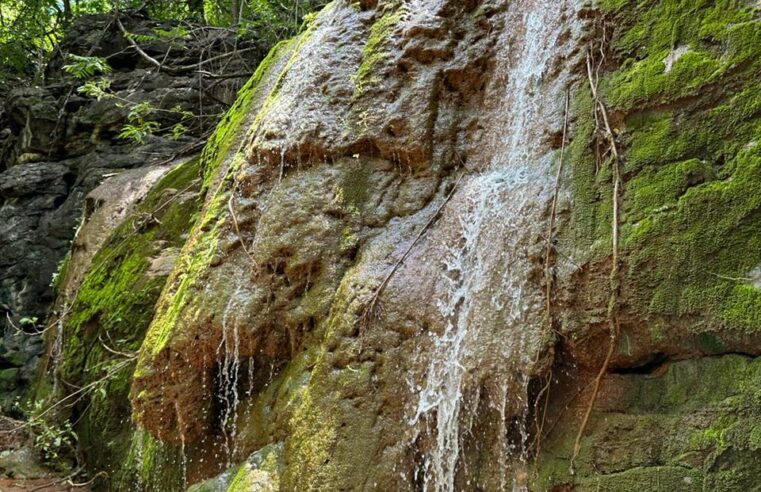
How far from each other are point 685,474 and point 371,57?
133 inches

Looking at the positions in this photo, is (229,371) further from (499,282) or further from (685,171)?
(685,171)

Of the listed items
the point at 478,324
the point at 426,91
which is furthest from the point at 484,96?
the point at 478,324

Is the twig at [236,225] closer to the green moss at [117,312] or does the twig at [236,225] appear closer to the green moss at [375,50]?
the green moss at [375,50]

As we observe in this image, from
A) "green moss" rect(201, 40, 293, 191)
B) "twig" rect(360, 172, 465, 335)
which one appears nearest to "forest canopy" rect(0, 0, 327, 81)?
"green moss" rect(201, 40, 293, 191)

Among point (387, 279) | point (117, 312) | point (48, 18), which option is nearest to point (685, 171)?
point (387, 279)

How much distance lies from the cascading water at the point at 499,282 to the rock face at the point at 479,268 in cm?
1

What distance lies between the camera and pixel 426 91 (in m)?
4.48

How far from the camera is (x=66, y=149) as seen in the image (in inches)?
438

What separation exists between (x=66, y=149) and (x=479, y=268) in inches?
384

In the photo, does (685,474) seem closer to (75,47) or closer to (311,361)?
(311,361)

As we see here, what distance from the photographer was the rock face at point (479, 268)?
2.97 metres

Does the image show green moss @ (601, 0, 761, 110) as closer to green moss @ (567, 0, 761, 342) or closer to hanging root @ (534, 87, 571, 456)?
green moss @ (567, 0, 761, 342)

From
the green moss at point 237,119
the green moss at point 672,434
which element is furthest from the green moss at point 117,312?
the green moss at point 672,434

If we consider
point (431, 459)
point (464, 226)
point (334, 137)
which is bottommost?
point (431, 459)
